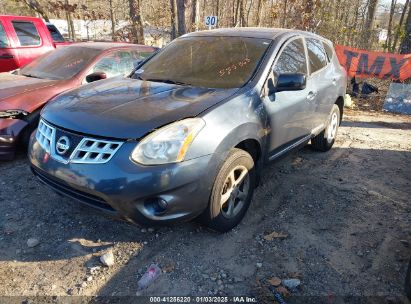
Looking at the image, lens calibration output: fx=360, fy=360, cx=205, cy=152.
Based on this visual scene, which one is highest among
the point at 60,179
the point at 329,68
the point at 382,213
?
the point at 329,68

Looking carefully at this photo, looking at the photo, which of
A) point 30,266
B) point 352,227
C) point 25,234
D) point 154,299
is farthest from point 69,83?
point 352,227

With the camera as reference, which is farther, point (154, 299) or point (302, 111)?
point (302, 111)

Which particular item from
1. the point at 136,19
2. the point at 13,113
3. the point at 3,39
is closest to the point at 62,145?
the point at 13,113

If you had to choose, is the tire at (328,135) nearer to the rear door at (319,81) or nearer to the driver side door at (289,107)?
the rear door at (319,81)

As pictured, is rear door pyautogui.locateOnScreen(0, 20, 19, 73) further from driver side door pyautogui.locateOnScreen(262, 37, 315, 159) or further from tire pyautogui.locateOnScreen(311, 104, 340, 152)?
tire pyautogui.locateOnScreen(311, 104, 340, 152)

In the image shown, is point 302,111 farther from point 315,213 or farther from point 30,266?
point 30,266

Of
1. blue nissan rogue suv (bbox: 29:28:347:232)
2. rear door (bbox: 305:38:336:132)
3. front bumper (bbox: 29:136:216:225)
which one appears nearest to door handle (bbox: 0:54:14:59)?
blue nissan rogue suv (bbox: 29:28:347:232)

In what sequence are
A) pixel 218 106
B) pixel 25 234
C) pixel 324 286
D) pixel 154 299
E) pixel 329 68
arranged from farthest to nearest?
pixel 329 68 < pixel 25 234 < pixel 218 106 < pixel 324 286 < pixel 154 299

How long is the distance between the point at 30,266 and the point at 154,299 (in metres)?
1.05

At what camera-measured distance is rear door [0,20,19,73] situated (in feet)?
23.5

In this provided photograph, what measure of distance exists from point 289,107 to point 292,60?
1.99ft

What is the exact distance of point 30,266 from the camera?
2.79 metres

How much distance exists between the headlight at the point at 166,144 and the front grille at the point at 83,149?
176mm

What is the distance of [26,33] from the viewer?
7.48 meters
